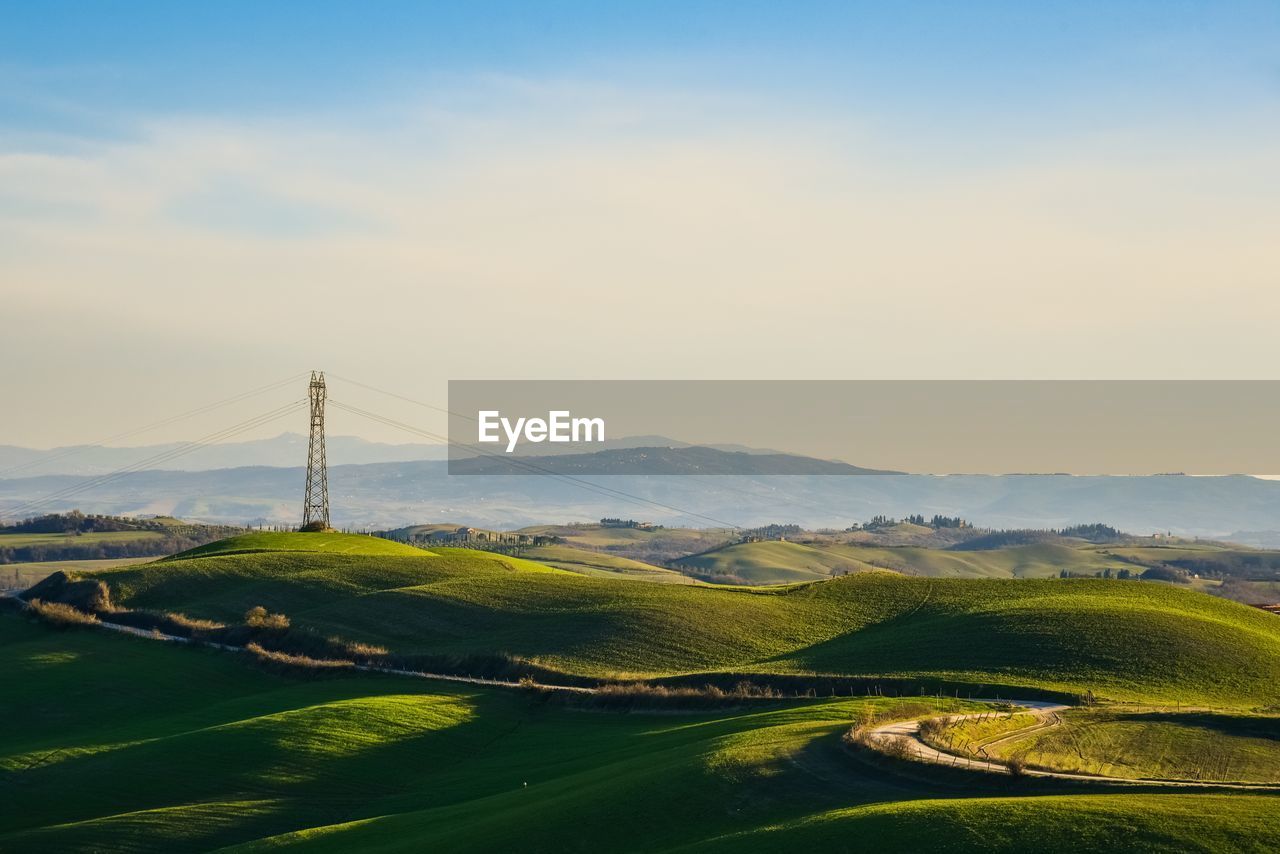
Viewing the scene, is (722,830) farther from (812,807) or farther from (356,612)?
(356,612)

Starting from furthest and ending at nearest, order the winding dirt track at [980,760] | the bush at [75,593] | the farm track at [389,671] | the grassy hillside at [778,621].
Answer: the bush at [75,593] < the farm track at [389,671] < the grassy hillside at [778,621] < the winding dirt track at [980,760]

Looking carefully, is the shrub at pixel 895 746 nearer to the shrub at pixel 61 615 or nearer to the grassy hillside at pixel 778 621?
the grassy hillside at pixel 778 621

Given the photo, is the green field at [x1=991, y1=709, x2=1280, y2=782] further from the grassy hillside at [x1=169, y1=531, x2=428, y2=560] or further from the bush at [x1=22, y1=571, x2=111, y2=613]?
the grassy hillside at [x1=169, y1=531, x2=428, y2=560]

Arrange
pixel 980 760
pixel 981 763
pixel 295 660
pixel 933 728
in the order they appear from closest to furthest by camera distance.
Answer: pixel 981 763
pixel 980 760
pixel 933 728
pixel 295 660

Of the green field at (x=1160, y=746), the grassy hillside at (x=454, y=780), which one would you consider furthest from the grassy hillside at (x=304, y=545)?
the green field at (x=1160, y=746)

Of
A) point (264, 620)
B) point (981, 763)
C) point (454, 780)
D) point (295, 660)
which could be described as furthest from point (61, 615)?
point (981, 763)

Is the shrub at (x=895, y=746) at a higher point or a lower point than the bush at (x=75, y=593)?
higher

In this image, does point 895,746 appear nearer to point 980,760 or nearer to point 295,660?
point 980,760
